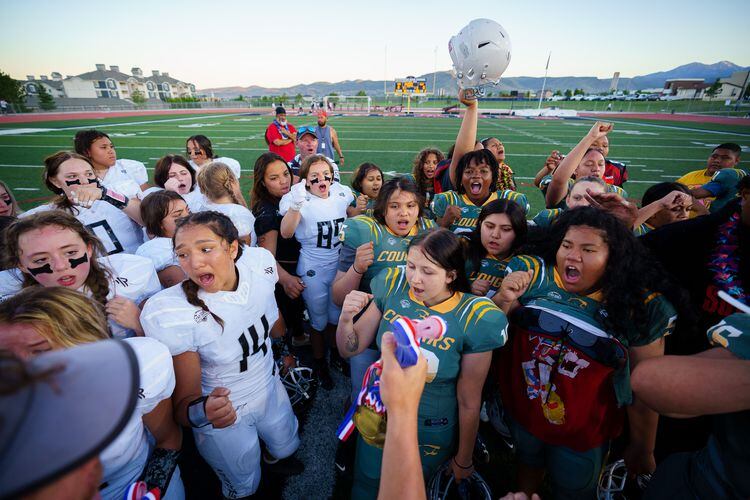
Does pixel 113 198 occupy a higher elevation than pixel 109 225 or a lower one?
higher

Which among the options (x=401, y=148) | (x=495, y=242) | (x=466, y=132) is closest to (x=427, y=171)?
(x=466, y=132)

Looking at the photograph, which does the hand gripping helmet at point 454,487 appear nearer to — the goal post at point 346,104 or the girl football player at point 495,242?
the girl football player at point 495,242

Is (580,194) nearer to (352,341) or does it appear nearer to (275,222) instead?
(352,341)

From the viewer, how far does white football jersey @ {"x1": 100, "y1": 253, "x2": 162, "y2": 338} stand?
226 cm

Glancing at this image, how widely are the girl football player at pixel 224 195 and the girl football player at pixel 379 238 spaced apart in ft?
3.92

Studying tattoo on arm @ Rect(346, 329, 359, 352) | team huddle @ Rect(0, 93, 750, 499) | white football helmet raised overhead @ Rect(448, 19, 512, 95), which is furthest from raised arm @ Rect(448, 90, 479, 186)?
tattoo on arm @ Rect(346, 329, 359, 352)

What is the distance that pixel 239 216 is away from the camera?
3.36 meters

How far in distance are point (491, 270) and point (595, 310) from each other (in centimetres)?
85

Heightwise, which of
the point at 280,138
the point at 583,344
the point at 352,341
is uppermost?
the point at 280,138

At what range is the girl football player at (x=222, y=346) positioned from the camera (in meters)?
1.87

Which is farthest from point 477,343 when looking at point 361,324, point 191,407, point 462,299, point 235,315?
point 191,407

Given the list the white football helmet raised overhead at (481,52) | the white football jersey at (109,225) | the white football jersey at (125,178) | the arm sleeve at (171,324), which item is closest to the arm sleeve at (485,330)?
the arm sleeve at (171,324)

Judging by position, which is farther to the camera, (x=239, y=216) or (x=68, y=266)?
(x=239, y=216)

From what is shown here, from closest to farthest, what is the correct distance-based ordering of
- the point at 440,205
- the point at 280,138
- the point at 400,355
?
the point at 400,355 < the point at 440,205 < the point at 280,138
